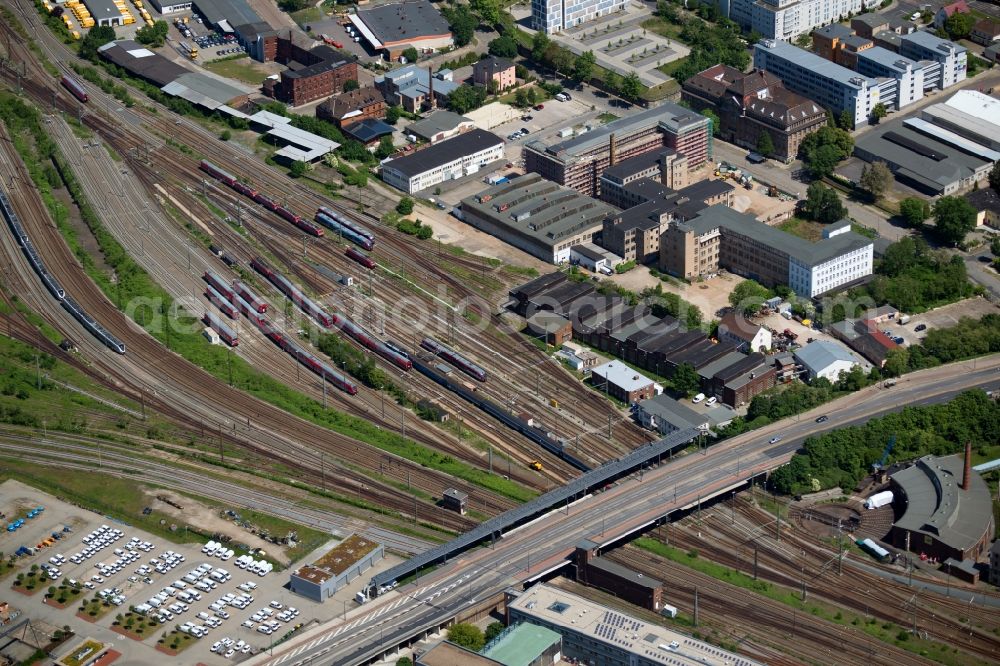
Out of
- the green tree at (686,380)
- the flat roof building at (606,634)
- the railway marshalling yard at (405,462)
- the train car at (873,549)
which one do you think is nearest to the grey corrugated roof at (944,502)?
the train car at (873,549)

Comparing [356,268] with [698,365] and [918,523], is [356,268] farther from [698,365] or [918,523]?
[918,523]

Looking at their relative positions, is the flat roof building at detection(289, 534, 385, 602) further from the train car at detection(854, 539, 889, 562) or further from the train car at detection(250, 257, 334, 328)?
the train car at detection(854, 539, 889, 562)

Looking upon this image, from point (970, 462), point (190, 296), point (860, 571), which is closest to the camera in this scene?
point (860, 571)

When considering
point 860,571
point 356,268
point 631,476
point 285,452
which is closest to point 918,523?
point 860,571

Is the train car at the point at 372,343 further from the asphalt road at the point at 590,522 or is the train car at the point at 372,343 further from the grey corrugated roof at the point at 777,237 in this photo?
the grey corrugated roof at the point at 777,237

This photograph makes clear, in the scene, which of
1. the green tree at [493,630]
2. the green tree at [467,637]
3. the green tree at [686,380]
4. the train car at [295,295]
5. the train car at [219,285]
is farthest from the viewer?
the train car at [219,285]

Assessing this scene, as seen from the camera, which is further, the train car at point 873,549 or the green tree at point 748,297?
the green tree at point 748,297

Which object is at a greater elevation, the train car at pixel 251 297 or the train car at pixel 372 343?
the train car at pixel 251 297
